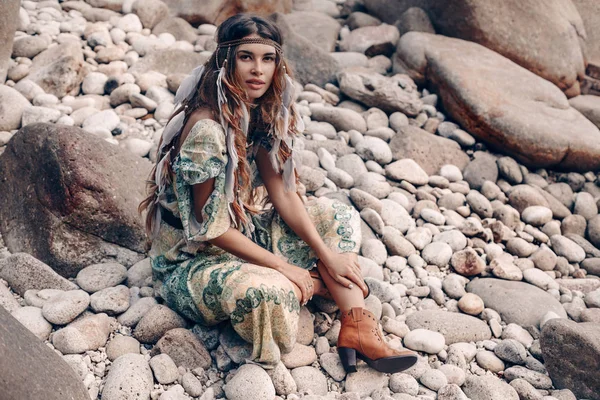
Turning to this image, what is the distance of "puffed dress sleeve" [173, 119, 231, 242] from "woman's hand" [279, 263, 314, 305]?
33 centimetres

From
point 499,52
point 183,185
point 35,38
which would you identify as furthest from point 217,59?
point 499,52

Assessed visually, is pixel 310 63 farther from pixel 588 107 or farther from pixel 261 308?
pixel 261 308

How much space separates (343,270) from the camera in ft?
9.71

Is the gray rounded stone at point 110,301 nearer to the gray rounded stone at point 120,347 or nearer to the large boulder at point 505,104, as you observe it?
the gray rounded stone at point 120,347

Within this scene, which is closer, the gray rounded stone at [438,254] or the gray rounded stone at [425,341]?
the gray rounded stone at [425,341]

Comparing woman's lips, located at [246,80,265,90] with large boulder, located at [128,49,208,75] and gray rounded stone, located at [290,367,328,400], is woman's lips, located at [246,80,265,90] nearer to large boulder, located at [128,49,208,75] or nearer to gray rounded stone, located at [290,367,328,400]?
gray rounded stone, located at [290,367,328,400]

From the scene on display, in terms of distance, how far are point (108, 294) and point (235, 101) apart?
1.08m

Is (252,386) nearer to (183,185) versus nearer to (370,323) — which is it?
(370,323)

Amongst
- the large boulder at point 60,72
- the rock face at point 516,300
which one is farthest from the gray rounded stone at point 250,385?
the large boulder at point 60,72

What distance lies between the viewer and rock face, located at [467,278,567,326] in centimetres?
352

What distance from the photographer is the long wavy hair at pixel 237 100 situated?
277 centimetres

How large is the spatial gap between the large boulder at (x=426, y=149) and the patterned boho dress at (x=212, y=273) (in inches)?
88.3

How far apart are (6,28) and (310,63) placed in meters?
2.37

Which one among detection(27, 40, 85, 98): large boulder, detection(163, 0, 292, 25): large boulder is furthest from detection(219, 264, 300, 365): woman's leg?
detection(163, 0, 292, 25): large boulder
